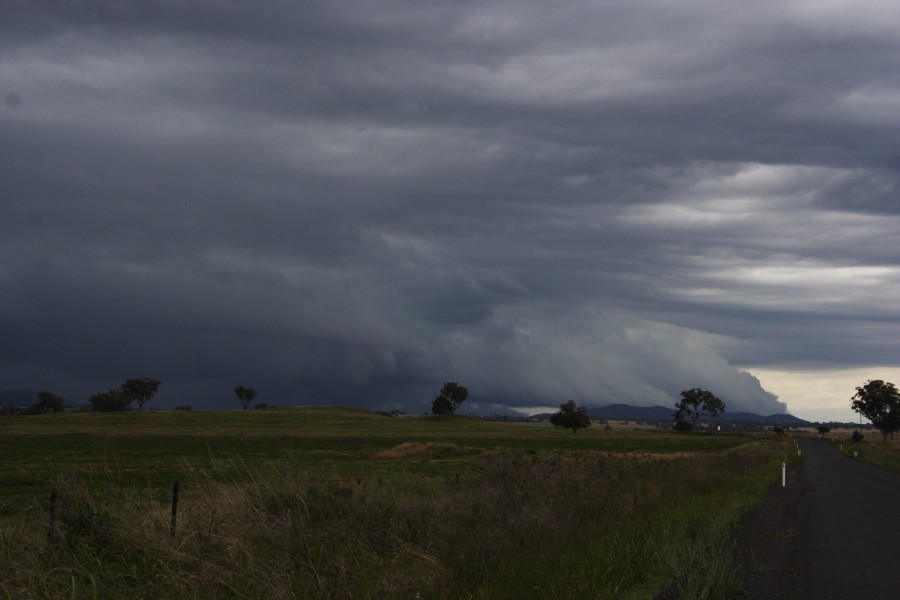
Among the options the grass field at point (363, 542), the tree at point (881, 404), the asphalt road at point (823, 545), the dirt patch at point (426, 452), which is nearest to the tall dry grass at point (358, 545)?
the grass field at point (363, 542)

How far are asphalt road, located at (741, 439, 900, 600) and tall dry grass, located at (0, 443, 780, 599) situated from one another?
0.80 m

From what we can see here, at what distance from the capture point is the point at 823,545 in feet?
57.5

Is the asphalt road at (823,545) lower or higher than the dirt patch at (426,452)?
higher

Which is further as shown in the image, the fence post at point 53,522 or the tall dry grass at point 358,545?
the fence post at point 53,522

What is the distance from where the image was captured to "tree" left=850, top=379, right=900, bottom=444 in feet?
477

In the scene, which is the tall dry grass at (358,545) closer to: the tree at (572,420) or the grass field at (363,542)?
the grass field at (363,542)

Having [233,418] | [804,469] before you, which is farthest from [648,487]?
[233,418]

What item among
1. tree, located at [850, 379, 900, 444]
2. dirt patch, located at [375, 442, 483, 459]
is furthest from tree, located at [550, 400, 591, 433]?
dirt patch, located at [375, 442, 483, 459]

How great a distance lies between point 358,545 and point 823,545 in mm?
10464

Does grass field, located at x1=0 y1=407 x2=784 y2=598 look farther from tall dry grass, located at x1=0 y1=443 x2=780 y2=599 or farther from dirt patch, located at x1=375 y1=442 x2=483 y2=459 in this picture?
dirt patch, located at x1=375 y1=442 x2=483 y2=459

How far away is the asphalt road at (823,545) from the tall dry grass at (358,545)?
0.80 metres

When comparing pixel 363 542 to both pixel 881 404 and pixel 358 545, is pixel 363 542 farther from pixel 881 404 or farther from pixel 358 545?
pixel 881 404

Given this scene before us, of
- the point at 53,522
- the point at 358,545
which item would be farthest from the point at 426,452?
the point at 53,522

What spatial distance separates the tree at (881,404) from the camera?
145 metres
